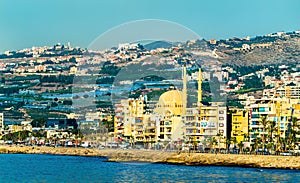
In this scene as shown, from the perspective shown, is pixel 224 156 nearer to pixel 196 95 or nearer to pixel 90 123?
pixel 196 95

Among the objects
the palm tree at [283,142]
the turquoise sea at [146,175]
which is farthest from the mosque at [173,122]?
the turquoise sea at [146,175]

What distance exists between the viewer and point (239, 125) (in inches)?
2185

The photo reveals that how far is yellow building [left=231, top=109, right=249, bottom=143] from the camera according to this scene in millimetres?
55016

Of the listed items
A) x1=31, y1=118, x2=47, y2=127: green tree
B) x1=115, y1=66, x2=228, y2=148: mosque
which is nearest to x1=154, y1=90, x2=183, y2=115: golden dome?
x1=115, y1=66, x2=228, y2=148: mosque

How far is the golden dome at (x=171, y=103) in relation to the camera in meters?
56.7

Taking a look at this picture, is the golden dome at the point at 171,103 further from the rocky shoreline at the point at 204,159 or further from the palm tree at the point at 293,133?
the palm tree at the point at 293,133

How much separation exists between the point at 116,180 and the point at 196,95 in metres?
28.4

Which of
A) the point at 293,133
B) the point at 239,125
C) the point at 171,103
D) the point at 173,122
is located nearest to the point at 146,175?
the point at 293,133

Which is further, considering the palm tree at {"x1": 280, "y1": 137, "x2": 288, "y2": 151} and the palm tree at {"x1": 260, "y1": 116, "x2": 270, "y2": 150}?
the palm tree at {"x1": 260, "y1": 116, "x2": 270, "y2": 150}

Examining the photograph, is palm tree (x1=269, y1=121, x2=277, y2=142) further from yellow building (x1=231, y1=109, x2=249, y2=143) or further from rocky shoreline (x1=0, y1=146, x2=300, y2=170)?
rocky shoreline (x1=0, y1=146, x2=300, y2=170)

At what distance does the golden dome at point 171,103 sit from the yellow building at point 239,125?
12.6ft

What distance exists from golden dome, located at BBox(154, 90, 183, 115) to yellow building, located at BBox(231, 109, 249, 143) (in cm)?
383

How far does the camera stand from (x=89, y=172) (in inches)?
1532

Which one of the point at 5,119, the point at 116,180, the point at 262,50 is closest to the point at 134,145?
the point at 116,180
